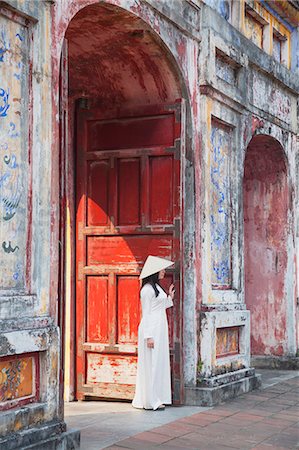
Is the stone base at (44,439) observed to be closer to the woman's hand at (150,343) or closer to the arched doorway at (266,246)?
the woman's hand at (150,343)

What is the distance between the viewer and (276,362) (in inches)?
467

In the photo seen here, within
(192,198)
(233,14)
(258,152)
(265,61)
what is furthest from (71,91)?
(258,152)

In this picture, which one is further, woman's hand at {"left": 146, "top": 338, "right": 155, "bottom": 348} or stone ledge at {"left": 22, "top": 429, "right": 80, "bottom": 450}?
woman's hand at {"left": 146, "top": 338, "right": 155, "bottom": 348}

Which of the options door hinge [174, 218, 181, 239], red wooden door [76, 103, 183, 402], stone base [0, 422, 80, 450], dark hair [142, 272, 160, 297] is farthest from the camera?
red wooden door [76, 103, 183, 402]

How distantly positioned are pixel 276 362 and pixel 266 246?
183cm

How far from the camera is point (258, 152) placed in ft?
39.4

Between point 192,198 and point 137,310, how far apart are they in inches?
55.8

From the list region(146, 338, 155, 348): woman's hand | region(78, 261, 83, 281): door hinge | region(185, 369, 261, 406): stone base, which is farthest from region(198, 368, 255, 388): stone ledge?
region(78, 261, 83, 281): door hinge

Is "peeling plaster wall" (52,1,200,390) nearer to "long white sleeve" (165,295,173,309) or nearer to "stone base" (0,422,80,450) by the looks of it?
"long white sleeve" (165,295,173,309)

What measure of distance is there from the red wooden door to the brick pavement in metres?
1.03

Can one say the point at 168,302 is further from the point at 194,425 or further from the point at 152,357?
the point at 194,425

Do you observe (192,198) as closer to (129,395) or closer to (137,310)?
(137,310)

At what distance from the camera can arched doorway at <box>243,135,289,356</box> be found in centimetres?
1195

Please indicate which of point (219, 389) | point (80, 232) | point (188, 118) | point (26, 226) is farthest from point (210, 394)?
point (26, 226)
